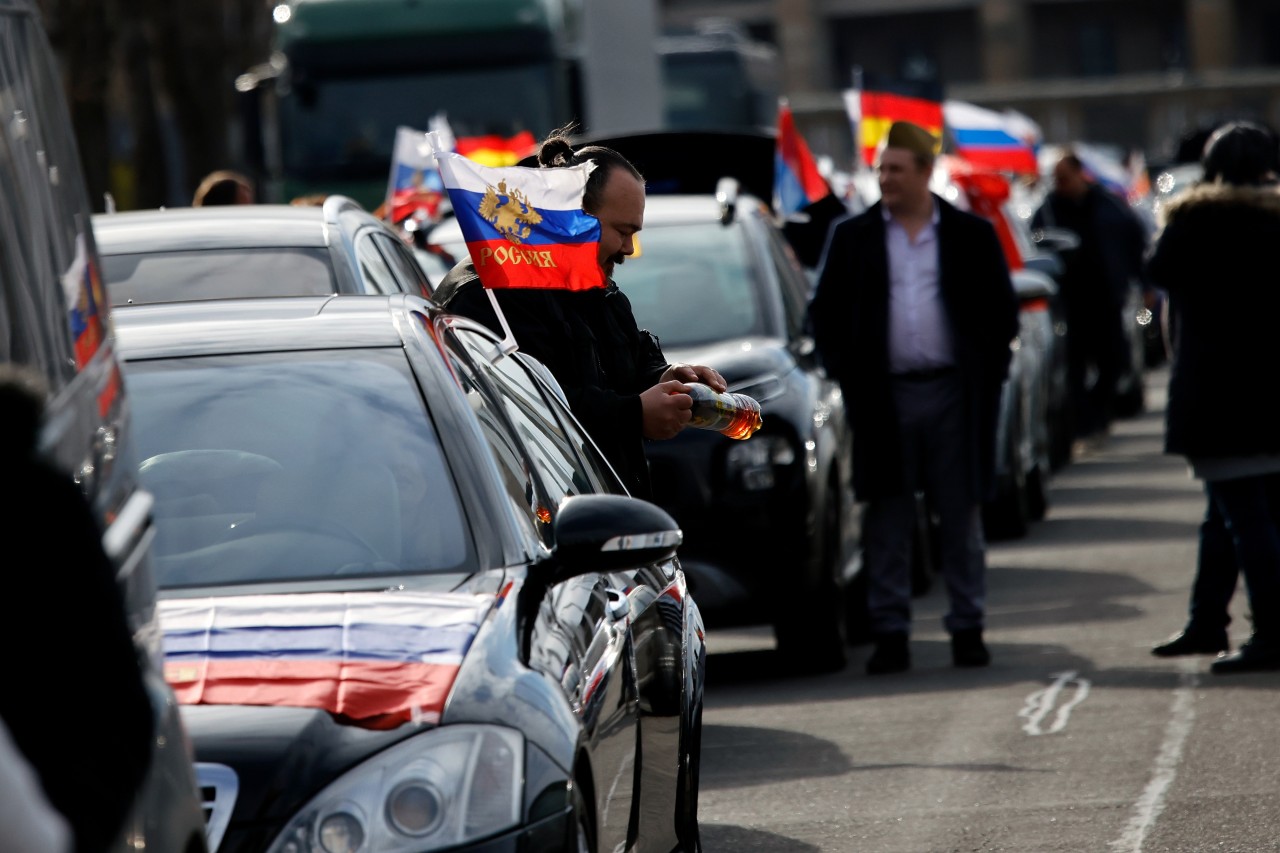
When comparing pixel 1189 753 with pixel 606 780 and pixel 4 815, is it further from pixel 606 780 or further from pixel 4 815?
pixel 4 815

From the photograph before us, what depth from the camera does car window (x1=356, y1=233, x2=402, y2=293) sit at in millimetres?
8672

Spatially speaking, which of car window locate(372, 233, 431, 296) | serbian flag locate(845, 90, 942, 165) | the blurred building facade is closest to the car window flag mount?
car window locate(372, 233, 431, 296)

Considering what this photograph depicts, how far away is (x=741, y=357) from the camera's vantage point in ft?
32.9

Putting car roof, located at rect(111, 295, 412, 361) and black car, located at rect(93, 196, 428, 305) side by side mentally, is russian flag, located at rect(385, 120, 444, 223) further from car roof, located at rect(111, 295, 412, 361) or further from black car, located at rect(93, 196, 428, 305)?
car roof, located at rect(111, 295, 412, 361)

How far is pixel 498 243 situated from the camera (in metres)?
6.78

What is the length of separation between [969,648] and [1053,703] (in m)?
1.08

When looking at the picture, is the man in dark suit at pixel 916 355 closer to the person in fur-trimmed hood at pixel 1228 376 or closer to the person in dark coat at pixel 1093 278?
the person in fur-trimmed hood at pixel 1228 376

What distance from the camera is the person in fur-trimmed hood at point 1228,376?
9461 millimetres

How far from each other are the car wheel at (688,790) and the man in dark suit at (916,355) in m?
4.30

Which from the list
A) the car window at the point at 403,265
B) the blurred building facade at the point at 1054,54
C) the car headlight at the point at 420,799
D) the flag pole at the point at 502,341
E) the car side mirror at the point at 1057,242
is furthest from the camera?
the blurred building facade at the point at 1054,54

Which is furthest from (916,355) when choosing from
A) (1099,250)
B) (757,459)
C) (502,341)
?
(1099,250)

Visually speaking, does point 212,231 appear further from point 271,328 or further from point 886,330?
point 271,328

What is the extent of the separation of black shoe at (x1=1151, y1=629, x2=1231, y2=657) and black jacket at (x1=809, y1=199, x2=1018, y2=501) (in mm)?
902

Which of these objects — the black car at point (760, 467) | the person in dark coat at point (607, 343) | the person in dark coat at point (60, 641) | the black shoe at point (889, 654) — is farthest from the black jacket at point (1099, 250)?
the person in dark coat at point (60, 641)
